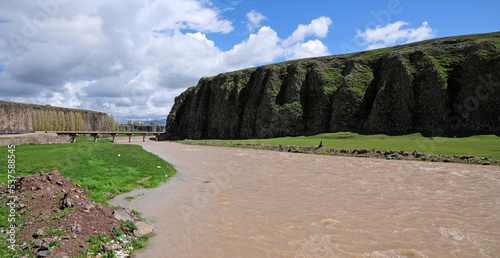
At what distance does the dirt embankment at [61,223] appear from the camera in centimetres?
705

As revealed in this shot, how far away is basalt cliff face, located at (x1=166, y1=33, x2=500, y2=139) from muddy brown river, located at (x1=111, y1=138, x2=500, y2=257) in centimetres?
4253

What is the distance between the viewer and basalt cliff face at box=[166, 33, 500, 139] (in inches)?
2089

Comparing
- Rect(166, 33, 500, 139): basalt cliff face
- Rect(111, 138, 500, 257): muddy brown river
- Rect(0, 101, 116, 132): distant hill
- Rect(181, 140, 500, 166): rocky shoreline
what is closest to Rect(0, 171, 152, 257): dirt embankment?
Rect(111, 138, 500, 257): muddy brown river

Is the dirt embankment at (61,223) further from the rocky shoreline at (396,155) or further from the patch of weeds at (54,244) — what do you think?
the rocky shoreline at (396,155)

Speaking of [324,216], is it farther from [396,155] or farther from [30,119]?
[30,119]

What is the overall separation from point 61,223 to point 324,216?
9.90 m

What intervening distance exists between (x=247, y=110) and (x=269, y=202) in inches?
3217

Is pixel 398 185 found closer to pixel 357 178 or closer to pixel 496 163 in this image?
pixel 357 178

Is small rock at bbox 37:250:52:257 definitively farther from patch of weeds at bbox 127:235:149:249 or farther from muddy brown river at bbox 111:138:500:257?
muddy brown river at bbox 111:138:500:257

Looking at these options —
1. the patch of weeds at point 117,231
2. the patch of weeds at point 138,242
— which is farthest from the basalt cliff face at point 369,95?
the patch of weeds at point 117,231

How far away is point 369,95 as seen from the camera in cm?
7219

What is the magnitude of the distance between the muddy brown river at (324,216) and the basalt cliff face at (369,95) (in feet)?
140

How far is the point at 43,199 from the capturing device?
968 cm

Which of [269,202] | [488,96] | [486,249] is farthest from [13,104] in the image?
[488,96]
